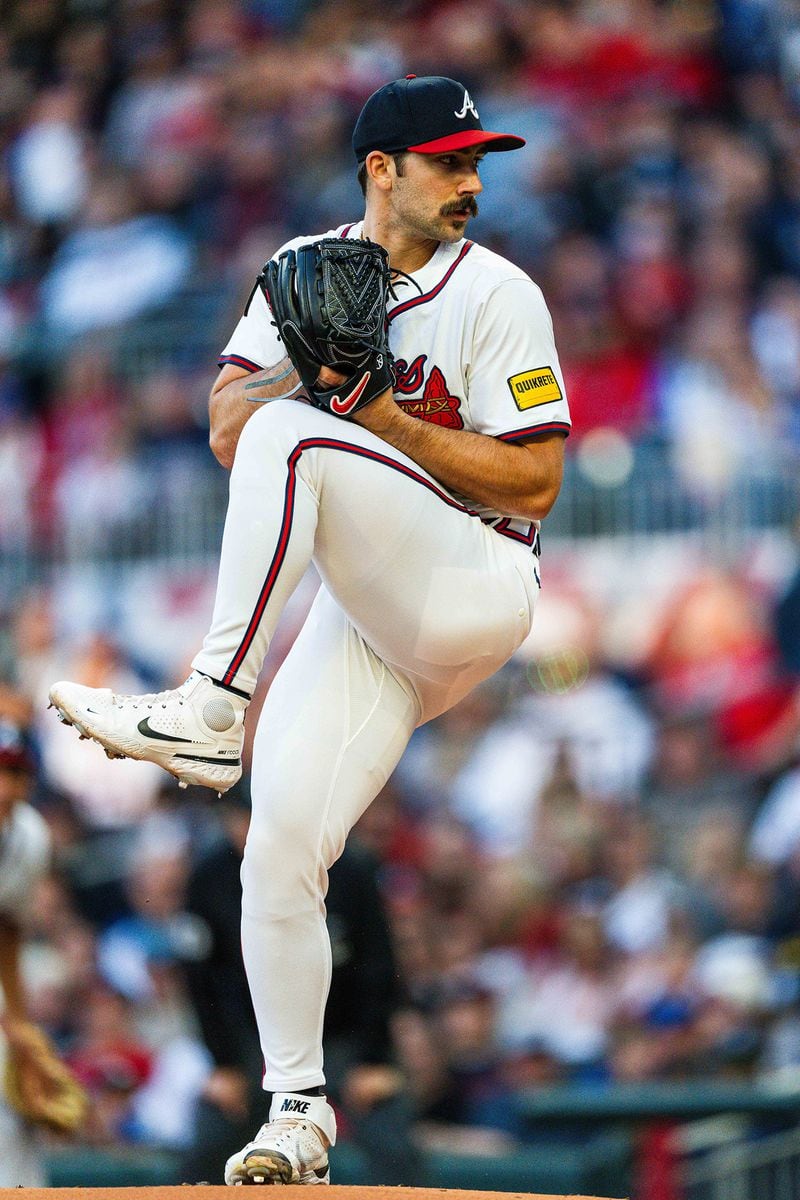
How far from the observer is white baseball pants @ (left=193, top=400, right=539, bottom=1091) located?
3100 millimetres

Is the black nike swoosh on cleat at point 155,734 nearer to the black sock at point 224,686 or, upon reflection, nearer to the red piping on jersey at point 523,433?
the black sock at point 224,686

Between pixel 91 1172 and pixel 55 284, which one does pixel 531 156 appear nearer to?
pixel 55 284

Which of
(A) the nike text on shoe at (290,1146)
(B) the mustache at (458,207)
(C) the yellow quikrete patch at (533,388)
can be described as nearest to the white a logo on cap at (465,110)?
(B) the mustache at (458,207)

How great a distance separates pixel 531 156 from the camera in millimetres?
8797

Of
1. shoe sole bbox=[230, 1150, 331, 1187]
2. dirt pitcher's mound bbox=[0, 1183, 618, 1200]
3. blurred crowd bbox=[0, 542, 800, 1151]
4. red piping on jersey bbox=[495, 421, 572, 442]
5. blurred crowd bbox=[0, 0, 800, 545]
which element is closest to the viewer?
dirt pitcher's mound bbox=[0, 1183, 618, 1200]

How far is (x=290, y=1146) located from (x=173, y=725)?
2.57 feet

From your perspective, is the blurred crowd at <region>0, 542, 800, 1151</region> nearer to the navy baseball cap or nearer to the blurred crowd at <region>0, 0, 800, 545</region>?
the blurred crowd at <region>0, 0, 800, 545</region>

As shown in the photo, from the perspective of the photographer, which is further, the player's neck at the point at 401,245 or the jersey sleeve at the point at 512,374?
the player's neck at the point at 401,245

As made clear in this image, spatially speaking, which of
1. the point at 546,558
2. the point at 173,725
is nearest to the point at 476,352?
the point at 173,725

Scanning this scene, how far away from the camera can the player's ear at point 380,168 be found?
11.1 feet

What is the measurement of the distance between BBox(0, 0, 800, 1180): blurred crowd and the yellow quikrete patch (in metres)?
2.32

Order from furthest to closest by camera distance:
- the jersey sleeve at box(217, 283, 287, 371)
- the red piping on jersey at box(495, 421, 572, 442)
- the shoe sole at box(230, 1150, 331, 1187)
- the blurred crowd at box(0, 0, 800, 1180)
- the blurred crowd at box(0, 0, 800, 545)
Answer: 1. the blurred crowd at box(0, 0, 800, 545)
2. the blurred crowd at box(0, 0, 800, 1180)
3. the jersey sleeve at box(217, 283, 287, 371)
4. the red piping on jersey at box(495, 421, 572, 442)
5. the shoe sole at box(230, 1150, 331, 1187)

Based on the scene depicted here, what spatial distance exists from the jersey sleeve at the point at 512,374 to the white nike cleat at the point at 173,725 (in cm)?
70

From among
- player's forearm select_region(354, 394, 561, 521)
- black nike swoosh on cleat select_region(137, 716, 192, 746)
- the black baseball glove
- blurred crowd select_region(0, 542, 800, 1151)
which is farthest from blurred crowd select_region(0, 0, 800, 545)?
black nike swoosh on cleat select_region(137, 716, 192, 746)
